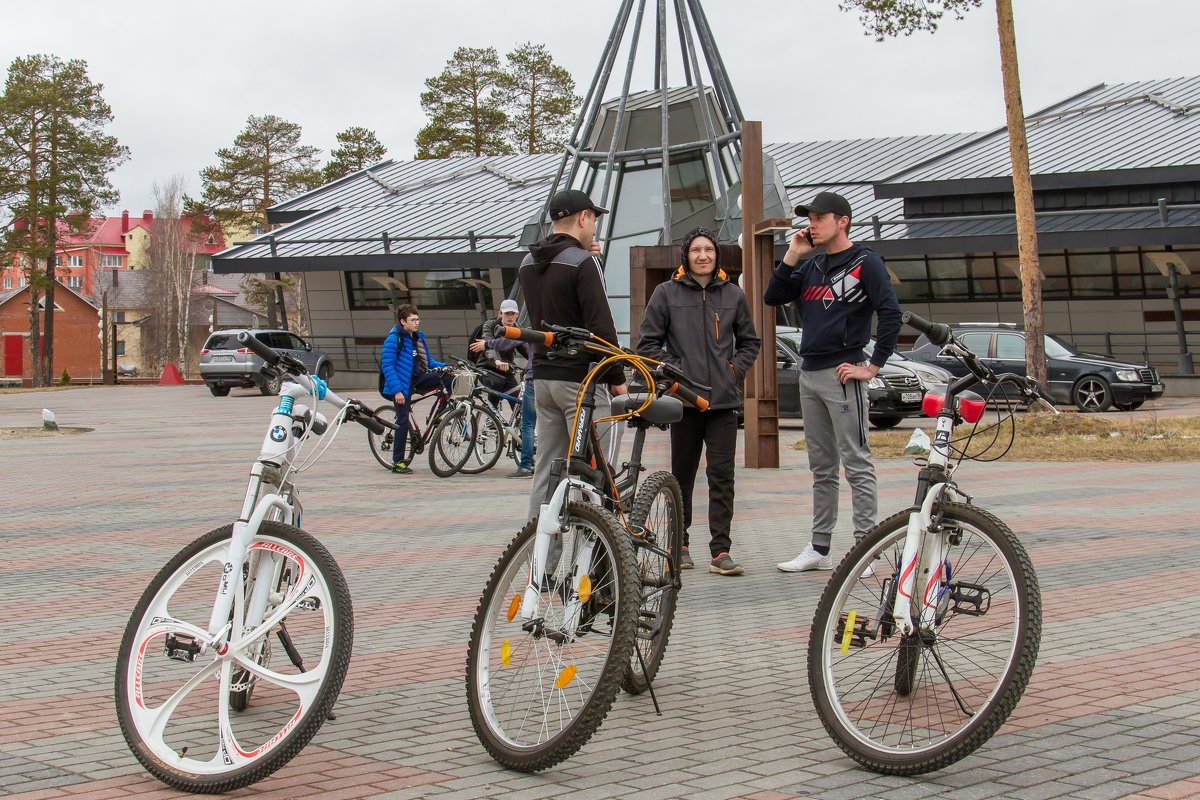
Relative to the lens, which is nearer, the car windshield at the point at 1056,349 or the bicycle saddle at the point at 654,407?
the bicycle saddle at the point at 654,407

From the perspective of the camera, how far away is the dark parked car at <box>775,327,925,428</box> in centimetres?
2133

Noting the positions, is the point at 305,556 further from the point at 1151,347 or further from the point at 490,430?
the point at 1151,347

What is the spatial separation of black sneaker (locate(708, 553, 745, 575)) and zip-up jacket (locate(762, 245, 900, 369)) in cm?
114

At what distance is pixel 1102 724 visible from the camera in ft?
14.7

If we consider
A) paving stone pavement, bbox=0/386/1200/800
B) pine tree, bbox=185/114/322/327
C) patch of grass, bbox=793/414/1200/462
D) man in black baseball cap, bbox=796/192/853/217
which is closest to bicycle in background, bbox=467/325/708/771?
paving stone pavement, bbox=0/386/1200/800

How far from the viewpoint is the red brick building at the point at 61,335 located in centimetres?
8969

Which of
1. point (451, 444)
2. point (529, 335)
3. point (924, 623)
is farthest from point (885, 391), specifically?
point (924, 623)

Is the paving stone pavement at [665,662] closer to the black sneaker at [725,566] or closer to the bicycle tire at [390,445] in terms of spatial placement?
the black sneaker at [725,566]

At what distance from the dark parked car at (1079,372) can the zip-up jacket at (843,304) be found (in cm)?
1780

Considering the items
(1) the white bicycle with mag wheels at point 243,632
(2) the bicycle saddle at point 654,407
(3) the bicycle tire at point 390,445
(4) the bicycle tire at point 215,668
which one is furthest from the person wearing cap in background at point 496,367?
(4) the bicycle tire at point 215,668

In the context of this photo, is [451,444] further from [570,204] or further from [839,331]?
[570,204]

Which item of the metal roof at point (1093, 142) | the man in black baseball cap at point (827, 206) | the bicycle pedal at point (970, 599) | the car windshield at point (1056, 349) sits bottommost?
the bicycle pedal at point (970, 599)

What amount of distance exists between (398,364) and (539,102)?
5094cm

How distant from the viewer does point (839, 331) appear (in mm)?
7203
